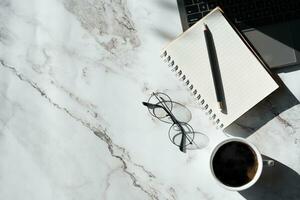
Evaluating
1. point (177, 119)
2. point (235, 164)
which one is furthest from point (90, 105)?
point (235, 164)

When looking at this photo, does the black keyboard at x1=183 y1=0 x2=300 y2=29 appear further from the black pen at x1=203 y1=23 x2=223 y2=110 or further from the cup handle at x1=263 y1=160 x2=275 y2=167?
the cup handle at x1=263 y1=160 x2=275 y2=167

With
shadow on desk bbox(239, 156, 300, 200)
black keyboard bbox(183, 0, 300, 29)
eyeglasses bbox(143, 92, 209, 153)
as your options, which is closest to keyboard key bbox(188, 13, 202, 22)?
black keyboard bbox(183, 0, 300, 29)

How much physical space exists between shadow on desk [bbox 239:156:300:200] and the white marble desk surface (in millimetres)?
69

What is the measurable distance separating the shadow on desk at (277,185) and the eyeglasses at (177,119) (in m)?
0.11

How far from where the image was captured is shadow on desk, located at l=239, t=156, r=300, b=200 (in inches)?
40.0

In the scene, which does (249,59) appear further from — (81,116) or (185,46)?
(81,116)

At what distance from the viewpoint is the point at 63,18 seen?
1.06 metres

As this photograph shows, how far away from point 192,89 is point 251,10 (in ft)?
0.52

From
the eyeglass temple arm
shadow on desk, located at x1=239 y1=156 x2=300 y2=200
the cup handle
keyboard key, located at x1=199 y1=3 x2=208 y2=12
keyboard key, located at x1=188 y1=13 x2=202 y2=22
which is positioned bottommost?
shadow on desk, located at x1=239 y1=156 x2=300 y2=200

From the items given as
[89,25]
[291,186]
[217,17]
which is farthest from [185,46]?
[291,186]

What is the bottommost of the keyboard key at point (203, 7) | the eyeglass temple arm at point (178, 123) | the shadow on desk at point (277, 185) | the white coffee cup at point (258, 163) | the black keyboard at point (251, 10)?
the shadow on desk at point (277, 185)

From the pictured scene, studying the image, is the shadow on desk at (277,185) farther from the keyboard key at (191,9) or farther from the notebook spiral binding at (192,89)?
the keyboard key at (191,9)

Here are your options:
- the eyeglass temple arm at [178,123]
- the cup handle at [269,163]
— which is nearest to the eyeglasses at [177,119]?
the eyeglass temple arm at [178,123]

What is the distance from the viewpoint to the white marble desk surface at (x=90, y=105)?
3.41 ft
